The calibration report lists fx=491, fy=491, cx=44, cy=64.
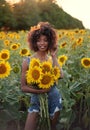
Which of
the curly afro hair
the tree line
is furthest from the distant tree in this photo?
the curly afro hair

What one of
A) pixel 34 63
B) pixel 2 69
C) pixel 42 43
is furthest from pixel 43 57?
pixel 2 69

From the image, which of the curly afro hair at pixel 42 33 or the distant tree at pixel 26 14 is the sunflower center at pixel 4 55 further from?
the distant tree at pixel 26 14

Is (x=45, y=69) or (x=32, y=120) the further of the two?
(x=32, y=120)

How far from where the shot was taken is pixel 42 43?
3746mm

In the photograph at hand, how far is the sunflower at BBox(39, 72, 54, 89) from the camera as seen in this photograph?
3.48 m

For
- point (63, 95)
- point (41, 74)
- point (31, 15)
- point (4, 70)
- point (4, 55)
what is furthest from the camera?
point (31, 15)

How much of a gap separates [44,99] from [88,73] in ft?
3.90

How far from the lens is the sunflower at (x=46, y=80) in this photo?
3478 millimetres

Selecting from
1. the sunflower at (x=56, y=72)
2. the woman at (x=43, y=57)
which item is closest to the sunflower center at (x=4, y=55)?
the woman at (x=43, y=57)

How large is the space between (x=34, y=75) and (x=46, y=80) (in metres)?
0.09

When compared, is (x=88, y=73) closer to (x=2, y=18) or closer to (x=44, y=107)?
(x=44, y=107)

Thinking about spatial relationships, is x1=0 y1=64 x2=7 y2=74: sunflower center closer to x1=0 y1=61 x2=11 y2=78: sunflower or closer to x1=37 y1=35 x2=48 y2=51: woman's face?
x1=0 y1=61 x2=11 y2=78: sunflower

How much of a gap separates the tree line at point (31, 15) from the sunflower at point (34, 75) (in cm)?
2471

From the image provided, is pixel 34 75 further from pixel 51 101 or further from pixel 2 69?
pixel 2 69
